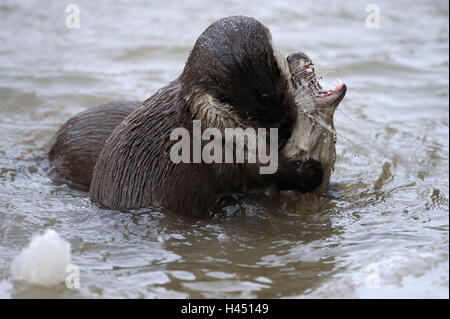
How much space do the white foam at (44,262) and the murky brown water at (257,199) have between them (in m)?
0.05

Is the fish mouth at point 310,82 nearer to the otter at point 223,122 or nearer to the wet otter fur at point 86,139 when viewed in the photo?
the otter at point 223,122

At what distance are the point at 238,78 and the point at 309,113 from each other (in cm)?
51

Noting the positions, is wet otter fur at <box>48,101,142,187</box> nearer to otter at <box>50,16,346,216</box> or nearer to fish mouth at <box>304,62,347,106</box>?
otter at <box>50,16,346,216</box>

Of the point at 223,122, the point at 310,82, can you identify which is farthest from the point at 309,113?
the point at 223,122

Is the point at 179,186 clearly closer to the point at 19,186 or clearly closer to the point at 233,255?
the point at 233,255

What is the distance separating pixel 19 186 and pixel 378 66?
4.47 meters

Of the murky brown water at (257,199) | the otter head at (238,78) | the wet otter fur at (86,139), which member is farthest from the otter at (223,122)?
the wet otter fur at (86,139)

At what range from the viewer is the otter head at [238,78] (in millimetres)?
3605

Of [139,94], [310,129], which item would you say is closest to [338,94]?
[310,129]

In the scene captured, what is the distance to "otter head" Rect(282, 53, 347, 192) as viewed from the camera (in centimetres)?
389

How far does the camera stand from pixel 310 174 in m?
4.02

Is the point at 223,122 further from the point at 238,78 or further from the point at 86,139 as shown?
the point at 86,139
